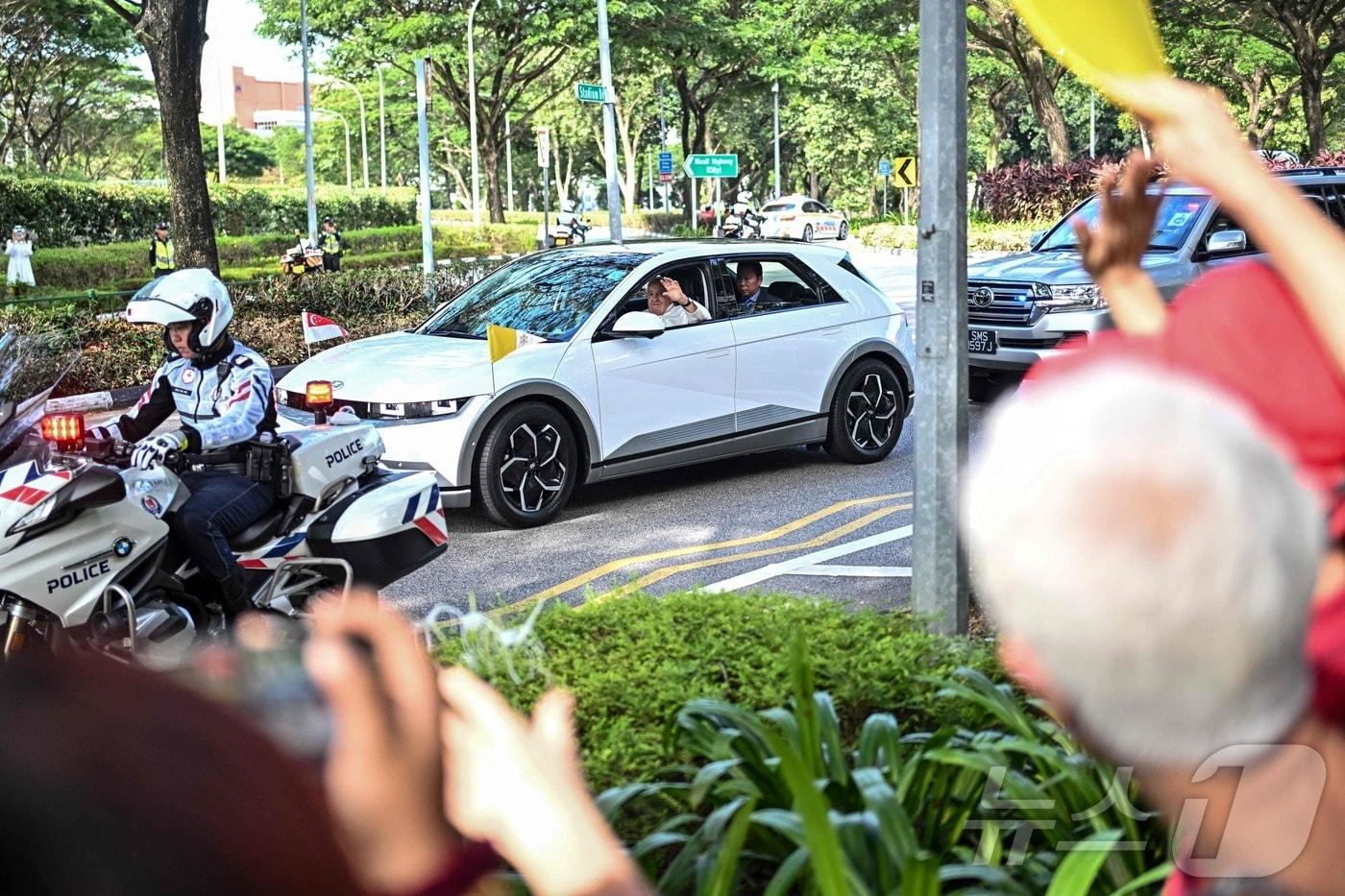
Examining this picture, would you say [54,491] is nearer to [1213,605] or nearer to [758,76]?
[1213,605]

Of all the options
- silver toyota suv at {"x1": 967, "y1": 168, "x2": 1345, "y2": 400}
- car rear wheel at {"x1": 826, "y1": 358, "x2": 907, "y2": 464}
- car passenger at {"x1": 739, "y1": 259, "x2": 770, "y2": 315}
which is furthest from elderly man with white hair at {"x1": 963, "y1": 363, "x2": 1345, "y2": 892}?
silver toyota suv at {"x1": 967, "y1": 168, "x2": 1345, "y2": 400}

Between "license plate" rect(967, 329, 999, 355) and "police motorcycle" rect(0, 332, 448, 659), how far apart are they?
24.5 feet

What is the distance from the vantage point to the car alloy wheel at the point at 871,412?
34.9 feet

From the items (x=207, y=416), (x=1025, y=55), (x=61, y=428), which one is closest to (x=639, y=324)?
(x=207, y=416)

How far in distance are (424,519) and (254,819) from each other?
208 inches

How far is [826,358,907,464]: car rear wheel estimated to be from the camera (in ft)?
34.5

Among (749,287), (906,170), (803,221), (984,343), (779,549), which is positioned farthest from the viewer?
(803,221)

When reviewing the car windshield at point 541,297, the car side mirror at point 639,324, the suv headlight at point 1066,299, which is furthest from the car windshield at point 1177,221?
the car side mirror at point 639,324

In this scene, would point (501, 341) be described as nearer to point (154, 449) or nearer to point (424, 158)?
point (154, 449)

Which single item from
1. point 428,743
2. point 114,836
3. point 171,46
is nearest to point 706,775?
point 428,743

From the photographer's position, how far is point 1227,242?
477 inches

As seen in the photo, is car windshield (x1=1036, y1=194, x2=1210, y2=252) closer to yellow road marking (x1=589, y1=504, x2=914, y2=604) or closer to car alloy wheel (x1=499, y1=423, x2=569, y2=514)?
yellow road marking (x1=589, y1=504, x2=914, y2=604)

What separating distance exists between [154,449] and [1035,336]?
8620mm

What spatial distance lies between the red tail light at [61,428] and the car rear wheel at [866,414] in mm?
6212
